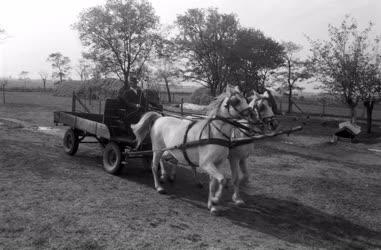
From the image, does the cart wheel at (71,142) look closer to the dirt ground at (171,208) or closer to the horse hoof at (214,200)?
the dirt ground at (171,208)

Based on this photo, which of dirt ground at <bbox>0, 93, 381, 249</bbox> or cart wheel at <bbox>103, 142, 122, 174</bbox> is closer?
dirt ground at <bbox>0, 93, 381, 249</bbox>

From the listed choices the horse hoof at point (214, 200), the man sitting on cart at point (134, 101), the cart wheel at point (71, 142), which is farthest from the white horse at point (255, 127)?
the cart wheel at point (71, 142)

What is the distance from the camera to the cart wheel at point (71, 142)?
10.4 metres

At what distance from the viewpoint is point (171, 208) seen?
666 centimetres

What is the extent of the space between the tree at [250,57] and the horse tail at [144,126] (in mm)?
18679

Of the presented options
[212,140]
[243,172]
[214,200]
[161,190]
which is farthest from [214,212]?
[161,190]

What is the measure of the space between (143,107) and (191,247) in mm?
4578

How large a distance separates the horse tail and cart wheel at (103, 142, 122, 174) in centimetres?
61

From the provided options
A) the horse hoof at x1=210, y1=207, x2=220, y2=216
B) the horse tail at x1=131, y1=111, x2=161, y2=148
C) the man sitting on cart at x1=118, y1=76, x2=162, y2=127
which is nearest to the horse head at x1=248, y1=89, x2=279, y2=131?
the horse hoof at x1=210, y1=207, x2=220, y2=216

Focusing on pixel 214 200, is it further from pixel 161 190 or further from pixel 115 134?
pixel 115 134

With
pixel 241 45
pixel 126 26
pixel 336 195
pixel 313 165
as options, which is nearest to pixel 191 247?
pixel 336 195

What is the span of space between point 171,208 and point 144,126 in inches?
85.4

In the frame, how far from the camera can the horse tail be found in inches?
319

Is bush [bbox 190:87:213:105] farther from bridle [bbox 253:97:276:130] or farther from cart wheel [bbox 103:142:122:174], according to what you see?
bridle [bbox 253:97:276:130]
